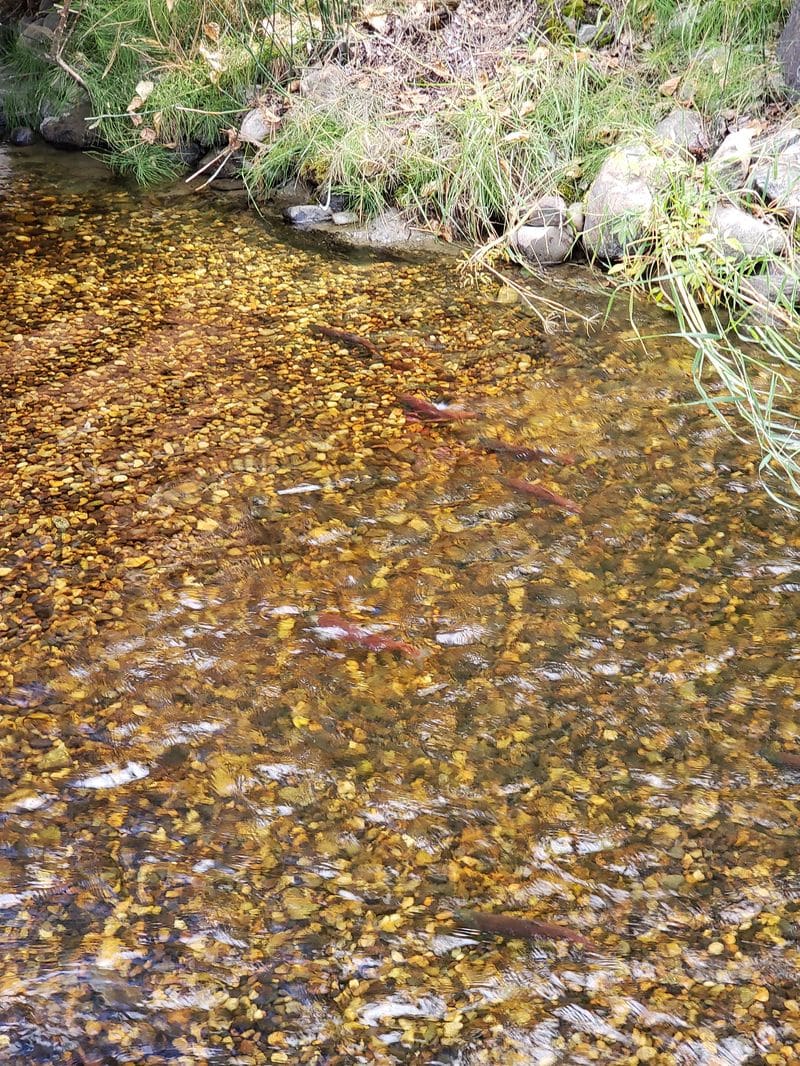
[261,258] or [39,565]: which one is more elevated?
[261,258]

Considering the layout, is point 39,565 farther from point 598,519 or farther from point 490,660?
point 598,519

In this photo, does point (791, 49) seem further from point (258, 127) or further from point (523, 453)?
point (258, 127)

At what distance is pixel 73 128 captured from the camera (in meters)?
7.37

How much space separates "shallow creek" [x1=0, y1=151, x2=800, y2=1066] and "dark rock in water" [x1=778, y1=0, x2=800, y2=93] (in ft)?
6.15

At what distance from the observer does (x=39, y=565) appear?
338cm

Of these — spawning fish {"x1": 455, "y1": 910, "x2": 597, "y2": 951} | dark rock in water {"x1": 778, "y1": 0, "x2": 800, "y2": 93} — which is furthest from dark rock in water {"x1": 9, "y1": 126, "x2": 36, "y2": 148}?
spawning fish {"x1": 455, "y1": 910, "x2": 597, "y2": 951}

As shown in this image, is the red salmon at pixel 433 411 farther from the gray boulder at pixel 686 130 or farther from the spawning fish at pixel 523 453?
the gray boulder at pixel 686 130

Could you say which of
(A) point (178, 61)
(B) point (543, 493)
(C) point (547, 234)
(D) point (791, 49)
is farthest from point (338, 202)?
(B) point (543, 493)

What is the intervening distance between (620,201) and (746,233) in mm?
740

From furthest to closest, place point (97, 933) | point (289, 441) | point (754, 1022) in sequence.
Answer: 1. point (289, 441)
2. point (97, 933)
3. point (754, 1022)

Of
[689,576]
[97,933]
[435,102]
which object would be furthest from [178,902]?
[435,102]

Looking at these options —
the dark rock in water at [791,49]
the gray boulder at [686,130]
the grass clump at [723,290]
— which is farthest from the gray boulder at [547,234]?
the dark rock in water at [791,49]

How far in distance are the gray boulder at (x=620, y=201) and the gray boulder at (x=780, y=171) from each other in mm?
503

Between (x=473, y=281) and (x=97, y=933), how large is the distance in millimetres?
4068
